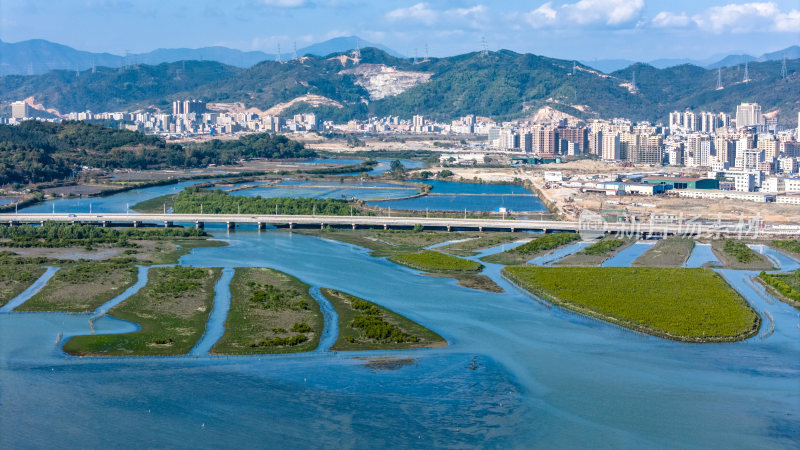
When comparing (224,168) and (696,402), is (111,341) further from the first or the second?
(224,168)

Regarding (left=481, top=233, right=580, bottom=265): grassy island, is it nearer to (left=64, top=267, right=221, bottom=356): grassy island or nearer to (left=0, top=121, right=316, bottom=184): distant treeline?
(left=64, top=267, right=221, bottom=356): grassy island

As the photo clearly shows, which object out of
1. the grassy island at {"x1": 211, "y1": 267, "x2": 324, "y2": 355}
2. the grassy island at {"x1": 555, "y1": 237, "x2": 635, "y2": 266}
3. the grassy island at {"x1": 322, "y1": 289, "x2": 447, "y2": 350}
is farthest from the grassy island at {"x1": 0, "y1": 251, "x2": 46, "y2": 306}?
the grassy island at {"x1": 555, "y1": 237, "x2": 635, "y2": 266}

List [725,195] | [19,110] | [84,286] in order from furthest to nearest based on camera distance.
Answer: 1. [19,110]
2. [725,195]
3. [84,286]

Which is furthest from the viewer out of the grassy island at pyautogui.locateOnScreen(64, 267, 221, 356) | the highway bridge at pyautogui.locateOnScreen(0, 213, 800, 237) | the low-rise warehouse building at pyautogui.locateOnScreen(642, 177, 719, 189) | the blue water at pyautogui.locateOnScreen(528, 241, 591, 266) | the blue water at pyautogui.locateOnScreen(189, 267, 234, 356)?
the low-rise warehouse building at pyautogui.locateOnScreen(642, 177, 719, 189)

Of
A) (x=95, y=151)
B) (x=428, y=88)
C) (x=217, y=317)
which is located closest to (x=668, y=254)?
(x=217, y=317)

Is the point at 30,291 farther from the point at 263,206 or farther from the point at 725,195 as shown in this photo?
the point at 725,195

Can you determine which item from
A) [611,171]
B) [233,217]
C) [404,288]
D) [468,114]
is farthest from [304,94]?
[404,288]
